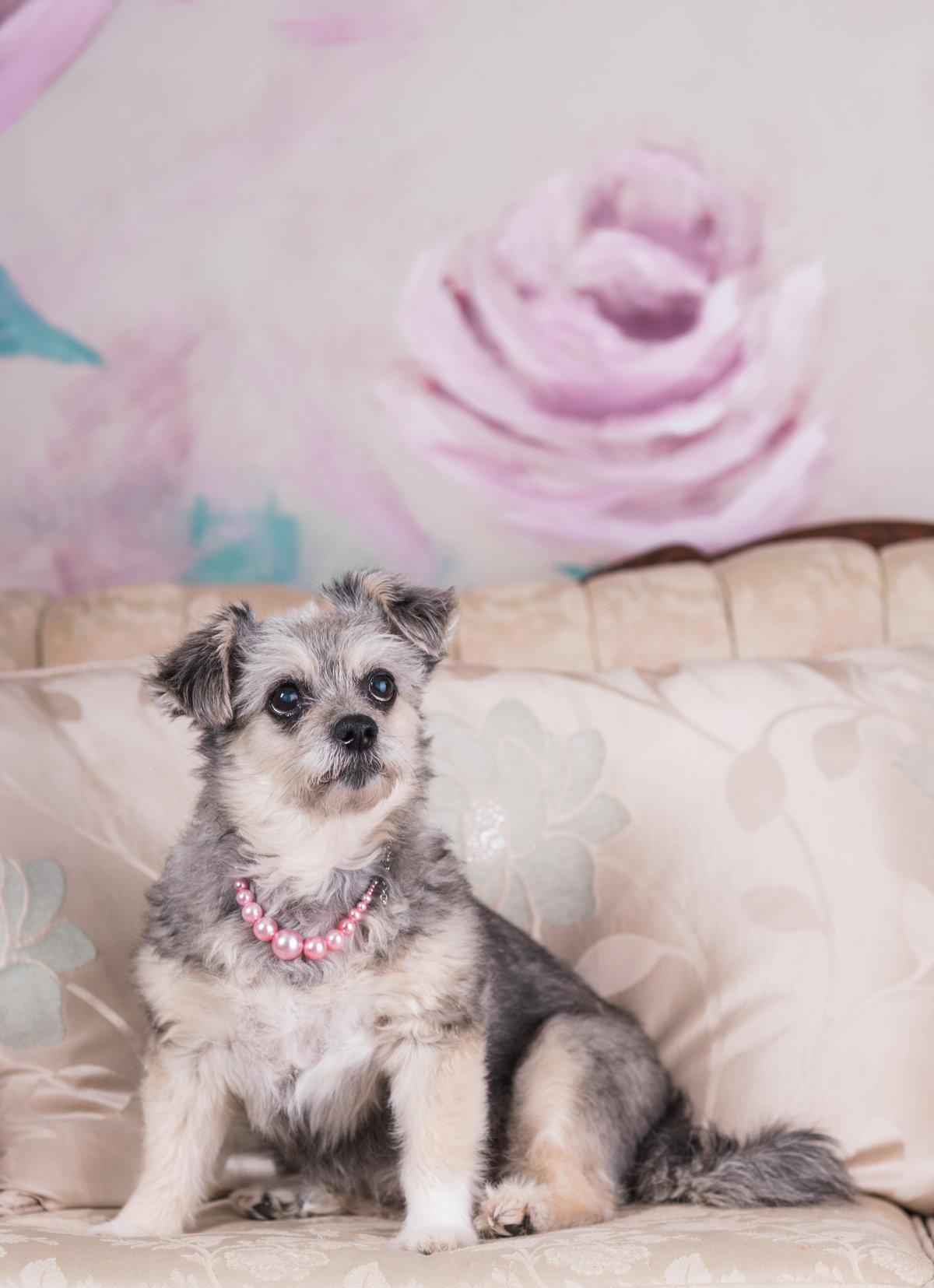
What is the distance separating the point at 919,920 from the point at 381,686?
45.5 inches

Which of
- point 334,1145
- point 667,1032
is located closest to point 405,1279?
point 334,1145

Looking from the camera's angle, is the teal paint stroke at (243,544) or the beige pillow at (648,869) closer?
the beige pillow at (648,869)

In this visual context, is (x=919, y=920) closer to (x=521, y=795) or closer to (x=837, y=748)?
(x=837, y=748)

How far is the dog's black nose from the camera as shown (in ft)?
5.79

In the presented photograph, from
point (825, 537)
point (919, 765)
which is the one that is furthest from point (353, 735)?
point (825, 537)

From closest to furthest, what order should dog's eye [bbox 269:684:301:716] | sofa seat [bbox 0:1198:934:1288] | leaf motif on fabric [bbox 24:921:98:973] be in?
sofa seat [bbox 0:1198:934:1288], dog's eye [bbox 269:684:301:716], leaf motif on fabric [bbox 24:921:98:973]

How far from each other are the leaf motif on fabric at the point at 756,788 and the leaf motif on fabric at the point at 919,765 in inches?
10.1

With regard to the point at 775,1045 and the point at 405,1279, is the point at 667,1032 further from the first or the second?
the point at 405,1279

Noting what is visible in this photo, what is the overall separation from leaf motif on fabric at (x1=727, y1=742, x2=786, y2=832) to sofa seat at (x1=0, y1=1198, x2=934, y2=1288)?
2.76ft

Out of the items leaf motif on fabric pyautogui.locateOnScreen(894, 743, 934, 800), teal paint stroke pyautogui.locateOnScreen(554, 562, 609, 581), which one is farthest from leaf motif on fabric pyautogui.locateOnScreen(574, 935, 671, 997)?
teal paint stroke pyautogui.locateOnScreen(554, 562, 609, 581)

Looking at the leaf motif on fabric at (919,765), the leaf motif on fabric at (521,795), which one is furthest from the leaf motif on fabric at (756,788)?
the leaf motif on fabric at (521,795)

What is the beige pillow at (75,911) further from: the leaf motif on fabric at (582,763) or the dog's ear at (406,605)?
the leaf motif on fabric at (582,763)

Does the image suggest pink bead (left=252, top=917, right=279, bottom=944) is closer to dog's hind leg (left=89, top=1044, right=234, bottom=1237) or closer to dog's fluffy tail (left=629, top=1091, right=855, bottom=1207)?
dog's hind leg (left=89, top=1044, right=234, bottom=1237)

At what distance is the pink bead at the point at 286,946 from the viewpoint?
1744mm
